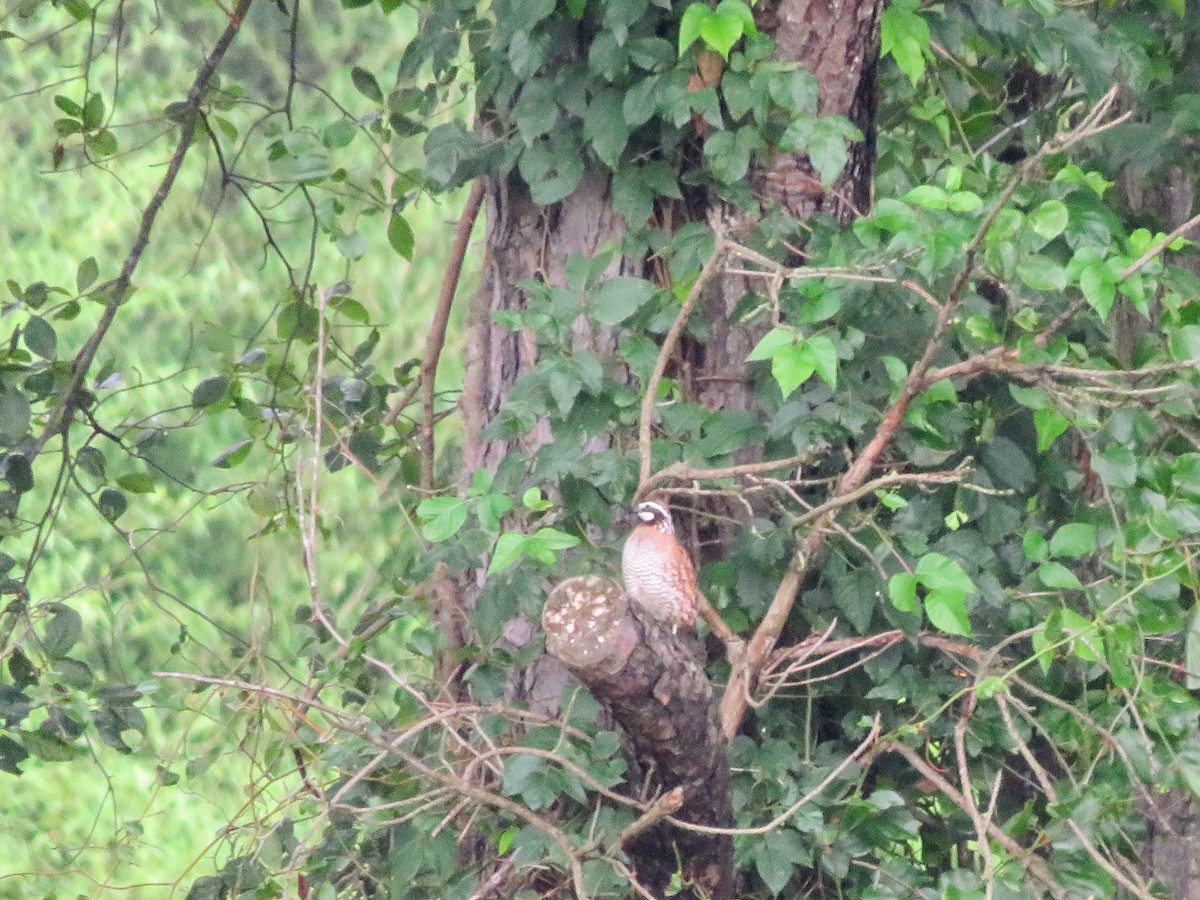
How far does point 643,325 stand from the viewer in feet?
7.23

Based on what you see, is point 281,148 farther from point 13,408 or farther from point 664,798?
point 664,798

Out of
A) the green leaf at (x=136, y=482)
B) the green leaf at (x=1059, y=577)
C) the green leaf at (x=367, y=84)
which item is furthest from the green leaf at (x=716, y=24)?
the green leaf at (x=136, y=482)

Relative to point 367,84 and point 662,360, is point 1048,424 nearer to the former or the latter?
point 662,360

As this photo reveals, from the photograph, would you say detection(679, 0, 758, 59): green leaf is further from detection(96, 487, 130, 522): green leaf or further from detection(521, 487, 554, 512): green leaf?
detection(96, 487, 130, 522): green leaf

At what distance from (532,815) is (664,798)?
0.62 feet

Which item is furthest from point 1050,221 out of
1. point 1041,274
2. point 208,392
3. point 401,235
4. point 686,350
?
point 208,392

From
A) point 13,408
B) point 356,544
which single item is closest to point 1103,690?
point 13,408

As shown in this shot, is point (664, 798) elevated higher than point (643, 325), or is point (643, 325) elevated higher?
point (643, 325)

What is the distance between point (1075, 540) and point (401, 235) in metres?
1.33

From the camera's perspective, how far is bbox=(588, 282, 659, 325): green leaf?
2.08m

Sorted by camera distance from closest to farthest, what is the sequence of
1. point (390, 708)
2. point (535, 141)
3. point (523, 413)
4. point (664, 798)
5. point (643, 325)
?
1. point (664, 798)
2. point (523, 413)
3. point (643, 325)
4. point (535, 141)
5. point (390, 708)

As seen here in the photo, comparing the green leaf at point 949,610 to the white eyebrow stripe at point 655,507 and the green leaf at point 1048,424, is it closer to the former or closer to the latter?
the green leaf at point 1048,424

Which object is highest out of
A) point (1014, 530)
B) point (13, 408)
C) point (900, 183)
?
point (13, 408)

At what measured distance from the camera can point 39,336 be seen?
2.66 m
